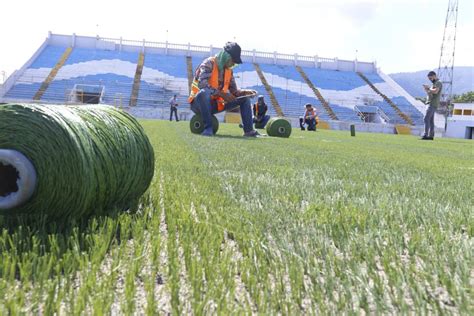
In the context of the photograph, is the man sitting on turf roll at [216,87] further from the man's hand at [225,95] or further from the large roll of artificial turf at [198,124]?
the large roll of artificial turf at [198,124]

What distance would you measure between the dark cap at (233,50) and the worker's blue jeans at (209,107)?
29.5 inches

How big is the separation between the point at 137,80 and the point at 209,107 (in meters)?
29.5

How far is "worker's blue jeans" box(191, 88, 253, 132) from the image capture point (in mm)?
7859

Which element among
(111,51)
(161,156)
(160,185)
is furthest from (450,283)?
(111,51)

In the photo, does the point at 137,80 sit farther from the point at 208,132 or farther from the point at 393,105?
the point at 208,132

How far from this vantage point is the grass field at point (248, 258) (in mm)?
969

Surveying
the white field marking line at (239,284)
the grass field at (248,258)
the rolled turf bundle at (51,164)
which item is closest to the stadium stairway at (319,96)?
the grass field at (248,258)

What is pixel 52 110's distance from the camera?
1629mm

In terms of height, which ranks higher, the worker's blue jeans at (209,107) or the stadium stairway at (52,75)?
the stadium stairway at (52,75)

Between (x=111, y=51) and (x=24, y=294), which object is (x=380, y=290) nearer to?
(x=24, y=294)

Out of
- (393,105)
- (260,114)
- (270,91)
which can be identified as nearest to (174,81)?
(270,91)

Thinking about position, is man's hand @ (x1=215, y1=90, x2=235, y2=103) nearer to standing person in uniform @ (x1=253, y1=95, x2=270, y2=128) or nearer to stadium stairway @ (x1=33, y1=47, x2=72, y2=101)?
standing person in uniform @ (x1=253, y1=95, x2=270, y2=128)

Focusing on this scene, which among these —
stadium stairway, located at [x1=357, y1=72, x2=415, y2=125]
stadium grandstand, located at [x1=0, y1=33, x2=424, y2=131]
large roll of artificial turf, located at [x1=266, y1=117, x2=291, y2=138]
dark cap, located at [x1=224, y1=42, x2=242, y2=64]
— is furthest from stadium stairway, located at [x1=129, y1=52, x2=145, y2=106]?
dark cap, located at [x1=224, y1=42, x2=242, y2=64]

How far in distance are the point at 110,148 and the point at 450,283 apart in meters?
1.34
